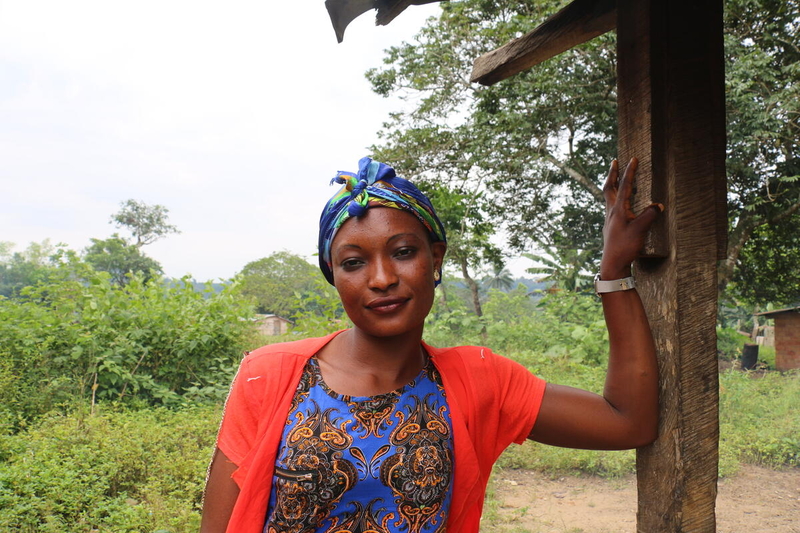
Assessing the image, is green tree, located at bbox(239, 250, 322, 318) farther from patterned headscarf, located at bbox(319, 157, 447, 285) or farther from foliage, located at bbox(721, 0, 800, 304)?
patterned headscarf, located at bbox(319, 157, 447, 285)

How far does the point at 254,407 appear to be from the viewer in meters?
1.37

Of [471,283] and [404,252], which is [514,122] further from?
[404,252]

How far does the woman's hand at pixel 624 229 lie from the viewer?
1390 mm

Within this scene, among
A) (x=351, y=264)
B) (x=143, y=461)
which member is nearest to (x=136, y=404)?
(x=143, y=461)

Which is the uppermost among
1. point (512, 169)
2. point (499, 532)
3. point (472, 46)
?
point (472, 46)

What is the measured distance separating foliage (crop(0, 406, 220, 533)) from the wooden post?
274 cm

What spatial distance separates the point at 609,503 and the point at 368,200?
3.75 m

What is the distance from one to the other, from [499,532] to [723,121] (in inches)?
116

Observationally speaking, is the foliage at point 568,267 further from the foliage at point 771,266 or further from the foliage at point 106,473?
the foliage at point 106,473

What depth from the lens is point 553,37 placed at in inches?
68.7

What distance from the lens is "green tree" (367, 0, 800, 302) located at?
8.73 meters

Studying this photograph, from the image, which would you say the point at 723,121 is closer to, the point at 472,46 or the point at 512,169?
the point at 512,169

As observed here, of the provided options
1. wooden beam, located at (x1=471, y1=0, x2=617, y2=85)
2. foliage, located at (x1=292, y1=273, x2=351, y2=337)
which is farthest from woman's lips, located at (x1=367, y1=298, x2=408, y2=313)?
foliage, located at (x1=292, y1=273, x2=351, y2=337)

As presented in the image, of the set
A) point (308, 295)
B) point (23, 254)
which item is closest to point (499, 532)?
point (308, 295)
